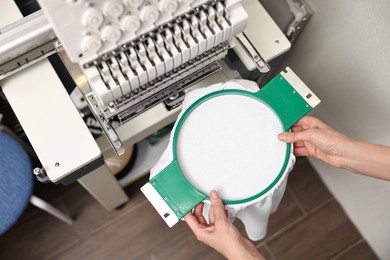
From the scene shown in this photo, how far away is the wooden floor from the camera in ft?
5.66

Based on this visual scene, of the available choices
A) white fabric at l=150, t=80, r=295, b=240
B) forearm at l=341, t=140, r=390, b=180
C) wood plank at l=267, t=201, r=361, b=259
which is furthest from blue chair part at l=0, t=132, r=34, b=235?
wood plank at l=267, t=201, r=361, b=259

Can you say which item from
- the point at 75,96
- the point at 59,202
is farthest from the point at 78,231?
the point at 75,96

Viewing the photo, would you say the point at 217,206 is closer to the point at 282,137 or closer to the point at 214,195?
the point at 214,195

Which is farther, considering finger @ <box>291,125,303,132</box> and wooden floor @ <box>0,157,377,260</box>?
wooden floor @ <box>0,157,377,260</box>

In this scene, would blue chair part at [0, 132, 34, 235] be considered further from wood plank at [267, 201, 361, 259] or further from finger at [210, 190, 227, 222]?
wood plank at [267, 201, 361, 259]

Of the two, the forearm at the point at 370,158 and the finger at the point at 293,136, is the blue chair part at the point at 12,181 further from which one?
the forearm at the point at 370,158

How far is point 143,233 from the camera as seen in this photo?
1.75 meters

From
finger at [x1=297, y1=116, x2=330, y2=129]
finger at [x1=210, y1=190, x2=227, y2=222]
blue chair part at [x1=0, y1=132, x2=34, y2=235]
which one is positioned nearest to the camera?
finger at [x1=210, y1=190, x2=227, y2=222]

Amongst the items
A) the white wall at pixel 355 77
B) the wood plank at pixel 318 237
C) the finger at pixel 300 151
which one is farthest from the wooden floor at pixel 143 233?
the finger at pixel 300 151

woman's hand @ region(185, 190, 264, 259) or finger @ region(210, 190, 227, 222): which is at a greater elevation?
finger @ region(210, 190, 227, 222)

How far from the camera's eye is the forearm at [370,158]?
986 millimetres

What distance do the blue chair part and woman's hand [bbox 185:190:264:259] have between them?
53 cm

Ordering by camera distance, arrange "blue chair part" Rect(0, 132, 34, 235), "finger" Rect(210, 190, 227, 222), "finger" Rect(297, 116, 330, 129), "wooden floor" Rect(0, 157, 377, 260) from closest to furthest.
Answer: "finger" Rect(210, 190, 227, 222) → "finger" Rect(297, 116, 330, 129) → "blue chair part" Rect(0, 132, 34, 235) → "wooden floor" Rect(0, 157, 377, 260)

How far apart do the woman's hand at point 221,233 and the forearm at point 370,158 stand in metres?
0.33
